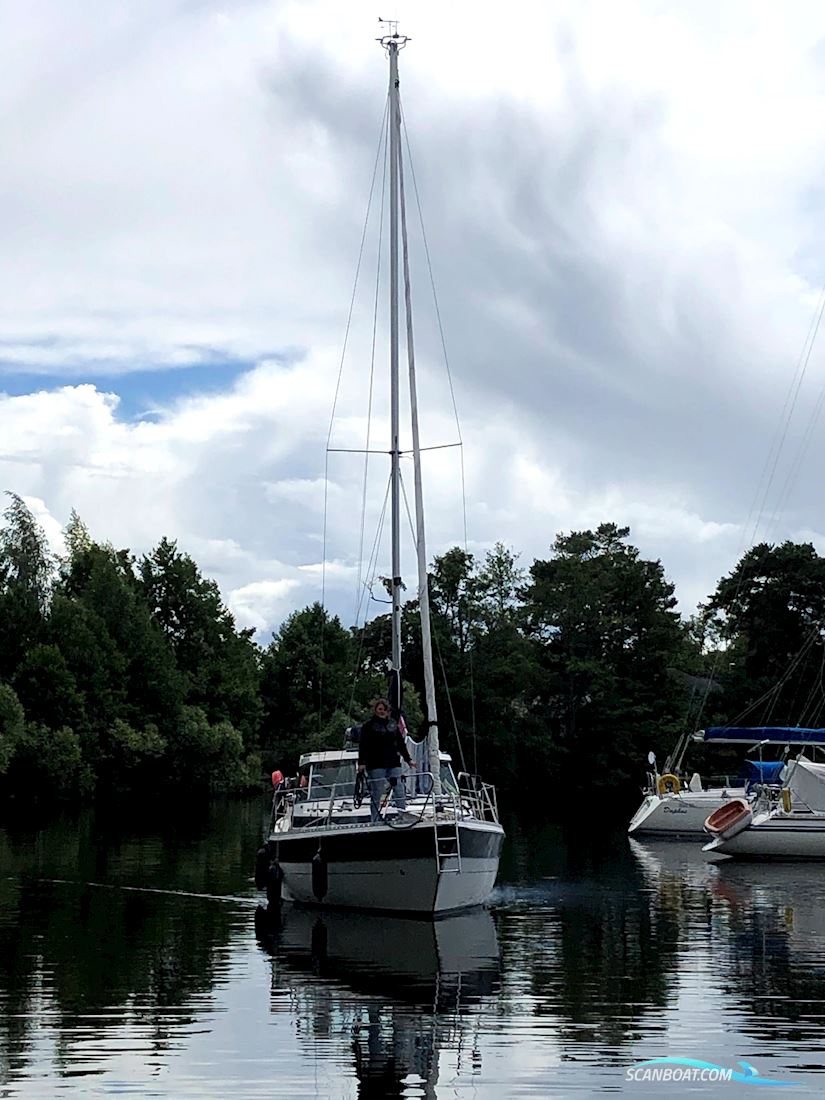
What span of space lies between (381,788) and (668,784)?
34.8 meters

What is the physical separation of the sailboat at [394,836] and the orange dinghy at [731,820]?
50.7 feet

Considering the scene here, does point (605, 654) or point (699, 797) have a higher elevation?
point (605, 654)

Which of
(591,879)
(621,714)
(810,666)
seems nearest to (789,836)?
(591,879)

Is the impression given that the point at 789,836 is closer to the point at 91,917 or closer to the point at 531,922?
the point at 531,922

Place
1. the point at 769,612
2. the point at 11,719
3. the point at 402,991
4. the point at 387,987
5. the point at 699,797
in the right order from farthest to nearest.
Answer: the point at 769,612 → the point at 11,719 → the point at 699,797 → the point at 387,987 → the point at 402,991

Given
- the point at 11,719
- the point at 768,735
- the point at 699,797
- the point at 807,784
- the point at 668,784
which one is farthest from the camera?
the point at 11,719

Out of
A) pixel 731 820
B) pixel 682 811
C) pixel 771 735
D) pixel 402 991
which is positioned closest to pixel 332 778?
pixel 402 991

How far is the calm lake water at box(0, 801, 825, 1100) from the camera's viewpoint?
1573 centimetres

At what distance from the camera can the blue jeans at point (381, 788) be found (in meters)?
29.1

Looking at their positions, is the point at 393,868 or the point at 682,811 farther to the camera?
the point at 682,811

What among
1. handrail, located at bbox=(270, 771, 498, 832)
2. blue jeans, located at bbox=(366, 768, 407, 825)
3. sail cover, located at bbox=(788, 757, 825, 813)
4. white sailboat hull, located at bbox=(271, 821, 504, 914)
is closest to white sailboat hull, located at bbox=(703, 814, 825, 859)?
sail cover, located at bbox=(788, 757, 825, 813)

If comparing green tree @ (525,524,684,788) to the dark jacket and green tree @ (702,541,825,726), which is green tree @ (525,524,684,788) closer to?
green tree @ (702,541,825,726)

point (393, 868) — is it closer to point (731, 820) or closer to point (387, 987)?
point (387, 987)

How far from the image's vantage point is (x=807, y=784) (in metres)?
47.7
